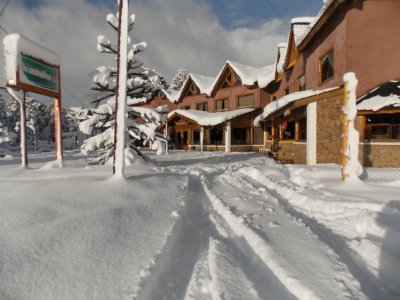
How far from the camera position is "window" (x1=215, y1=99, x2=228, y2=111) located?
1002 inches

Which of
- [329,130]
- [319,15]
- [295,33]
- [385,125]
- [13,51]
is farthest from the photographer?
[295,33]

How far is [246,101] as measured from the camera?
77.6 feet

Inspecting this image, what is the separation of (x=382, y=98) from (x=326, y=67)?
3.56 meters

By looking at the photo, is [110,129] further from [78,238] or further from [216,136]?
[216,136]

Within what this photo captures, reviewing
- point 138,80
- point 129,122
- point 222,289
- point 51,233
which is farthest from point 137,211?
point 138,80

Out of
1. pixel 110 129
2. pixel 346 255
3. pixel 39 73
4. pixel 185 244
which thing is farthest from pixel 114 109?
pixel 346 255

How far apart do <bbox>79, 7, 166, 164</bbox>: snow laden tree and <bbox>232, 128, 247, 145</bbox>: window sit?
15.6 meters

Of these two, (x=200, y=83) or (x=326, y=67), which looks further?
(x=200, y=83)

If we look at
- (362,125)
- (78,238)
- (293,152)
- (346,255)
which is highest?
(362,125)

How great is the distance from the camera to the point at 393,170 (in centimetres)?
832

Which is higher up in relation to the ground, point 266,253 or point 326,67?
point 326,67

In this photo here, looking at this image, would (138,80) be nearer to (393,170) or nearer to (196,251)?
(196,251)

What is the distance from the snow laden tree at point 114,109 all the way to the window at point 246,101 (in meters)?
15.9

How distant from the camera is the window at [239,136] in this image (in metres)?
23.6
